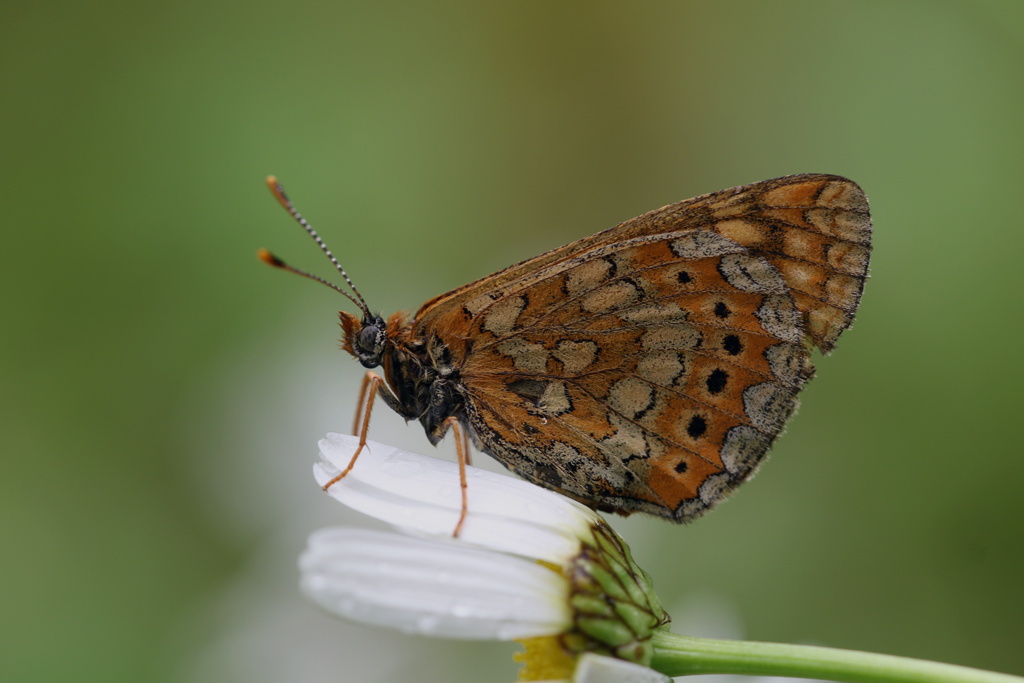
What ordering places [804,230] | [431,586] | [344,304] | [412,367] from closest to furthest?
[431,586], [804,230], [412,367], [344,304]

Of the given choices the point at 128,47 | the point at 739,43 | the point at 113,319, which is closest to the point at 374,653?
the point at 113,319

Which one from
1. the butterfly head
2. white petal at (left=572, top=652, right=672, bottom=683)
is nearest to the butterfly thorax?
the butterfly head

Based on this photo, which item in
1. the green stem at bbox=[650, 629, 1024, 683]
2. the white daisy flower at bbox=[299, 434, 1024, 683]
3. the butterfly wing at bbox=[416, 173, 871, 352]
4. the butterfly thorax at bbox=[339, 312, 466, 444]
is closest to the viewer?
the green stem at bbox=[650, 629, 1024, 683]

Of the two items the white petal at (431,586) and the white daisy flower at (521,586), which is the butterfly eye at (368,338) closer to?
the white daisy flower at (521,586)

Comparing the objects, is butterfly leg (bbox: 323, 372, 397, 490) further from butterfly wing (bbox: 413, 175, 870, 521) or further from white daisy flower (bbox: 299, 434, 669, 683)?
butterfly wing (bbox: 413, 175, 870, 521)

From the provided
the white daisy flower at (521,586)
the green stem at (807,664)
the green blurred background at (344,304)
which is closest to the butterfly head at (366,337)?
the white daisy flower at (521,586)

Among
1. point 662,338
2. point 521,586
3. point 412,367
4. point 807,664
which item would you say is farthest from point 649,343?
point 807,664

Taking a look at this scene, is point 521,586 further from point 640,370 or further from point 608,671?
point 640,370
